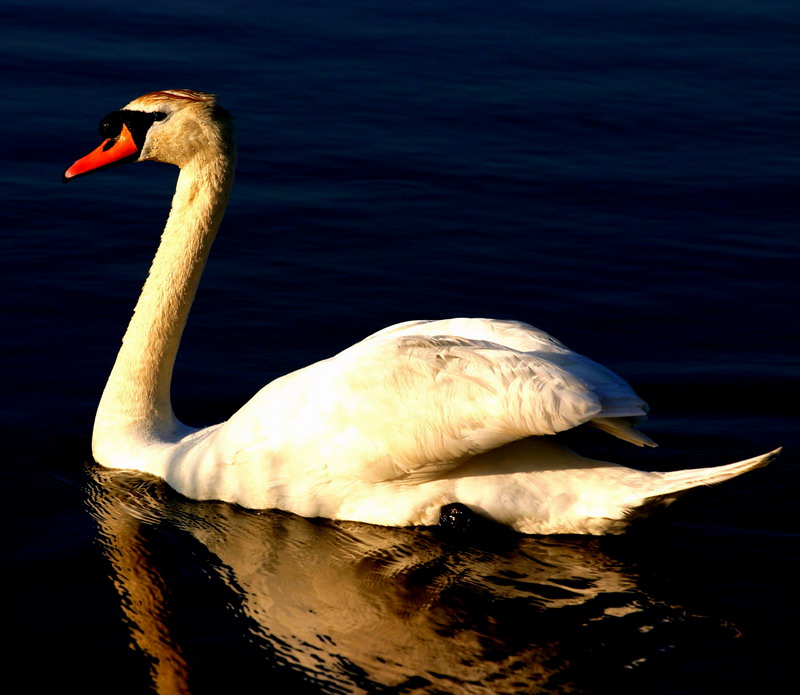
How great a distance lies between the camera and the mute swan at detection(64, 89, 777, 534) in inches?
270

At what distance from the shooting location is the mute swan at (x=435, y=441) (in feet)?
22.5

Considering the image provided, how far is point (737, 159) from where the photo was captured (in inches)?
525

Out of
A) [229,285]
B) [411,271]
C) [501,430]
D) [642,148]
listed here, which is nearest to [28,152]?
[229,285]

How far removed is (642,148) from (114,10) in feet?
21.4

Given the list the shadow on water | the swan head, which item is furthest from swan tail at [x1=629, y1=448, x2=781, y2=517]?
the swan head

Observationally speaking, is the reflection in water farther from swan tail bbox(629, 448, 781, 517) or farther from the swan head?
the swan head

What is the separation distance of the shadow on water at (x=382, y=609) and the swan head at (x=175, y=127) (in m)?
2.05

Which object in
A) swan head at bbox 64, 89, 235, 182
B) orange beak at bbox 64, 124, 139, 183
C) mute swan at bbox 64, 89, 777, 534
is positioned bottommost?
mute swan at bbox 64, 89, 777, 534

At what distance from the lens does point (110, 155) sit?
845 cm

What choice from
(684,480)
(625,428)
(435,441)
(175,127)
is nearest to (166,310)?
(175,127)

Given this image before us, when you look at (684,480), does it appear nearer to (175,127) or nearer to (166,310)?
(166,310)

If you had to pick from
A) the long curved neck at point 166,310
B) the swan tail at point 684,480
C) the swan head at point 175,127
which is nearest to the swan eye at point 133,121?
the swan head at point 175,127

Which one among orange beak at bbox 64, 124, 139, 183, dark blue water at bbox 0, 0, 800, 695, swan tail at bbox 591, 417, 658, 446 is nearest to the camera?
dark blue water at bbox 0, 0, 800, 695

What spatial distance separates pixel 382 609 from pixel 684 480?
1527 mm
